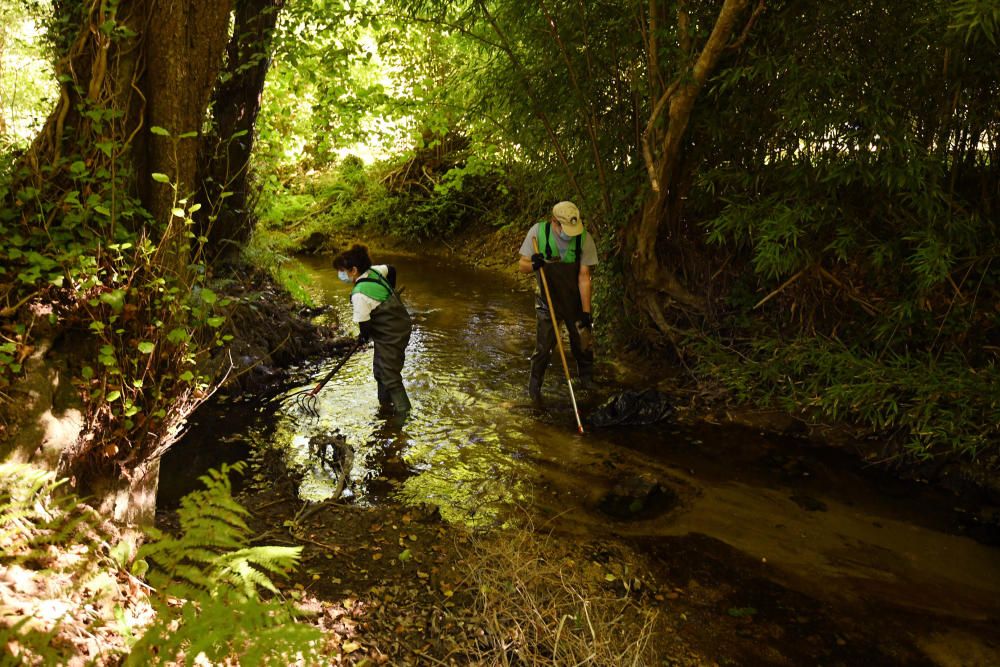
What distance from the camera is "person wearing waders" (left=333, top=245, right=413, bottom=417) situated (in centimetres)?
630

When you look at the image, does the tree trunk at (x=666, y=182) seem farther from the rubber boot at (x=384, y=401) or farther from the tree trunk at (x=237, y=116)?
the tree trunk at (x=237, y=116)

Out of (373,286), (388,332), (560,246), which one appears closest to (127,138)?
(373,286)

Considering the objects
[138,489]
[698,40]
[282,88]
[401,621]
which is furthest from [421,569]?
[282,88]

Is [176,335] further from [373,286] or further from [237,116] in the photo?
[237,116]

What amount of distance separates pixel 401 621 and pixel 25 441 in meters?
1.97

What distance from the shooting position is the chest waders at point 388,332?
633cm

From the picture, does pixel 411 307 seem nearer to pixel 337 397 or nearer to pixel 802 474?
pixel 337 397

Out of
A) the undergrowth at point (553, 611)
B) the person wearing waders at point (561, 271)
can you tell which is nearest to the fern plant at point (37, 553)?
the undergrowth at point (553, 611)

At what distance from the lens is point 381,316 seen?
21.1 ft

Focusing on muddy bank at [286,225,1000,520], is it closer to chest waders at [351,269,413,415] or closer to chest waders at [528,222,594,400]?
chest waders at [528,222,594,400]

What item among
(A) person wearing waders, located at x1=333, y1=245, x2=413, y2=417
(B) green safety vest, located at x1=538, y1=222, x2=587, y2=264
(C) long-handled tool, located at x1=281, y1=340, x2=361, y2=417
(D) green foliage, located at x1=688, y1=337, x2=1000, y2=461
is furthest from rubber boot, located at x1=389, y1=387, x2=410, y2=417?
(D) green foliage, located at x1=688, y1=337, x2=1000, y2=461

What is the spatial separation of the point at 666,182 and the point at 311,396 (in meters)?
4.27

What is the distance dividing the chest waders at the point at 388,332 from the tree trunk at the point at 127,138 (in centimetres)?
273

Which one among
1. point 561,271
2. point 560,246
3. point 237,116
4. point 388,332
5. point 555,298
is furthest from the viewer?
point 237,116
